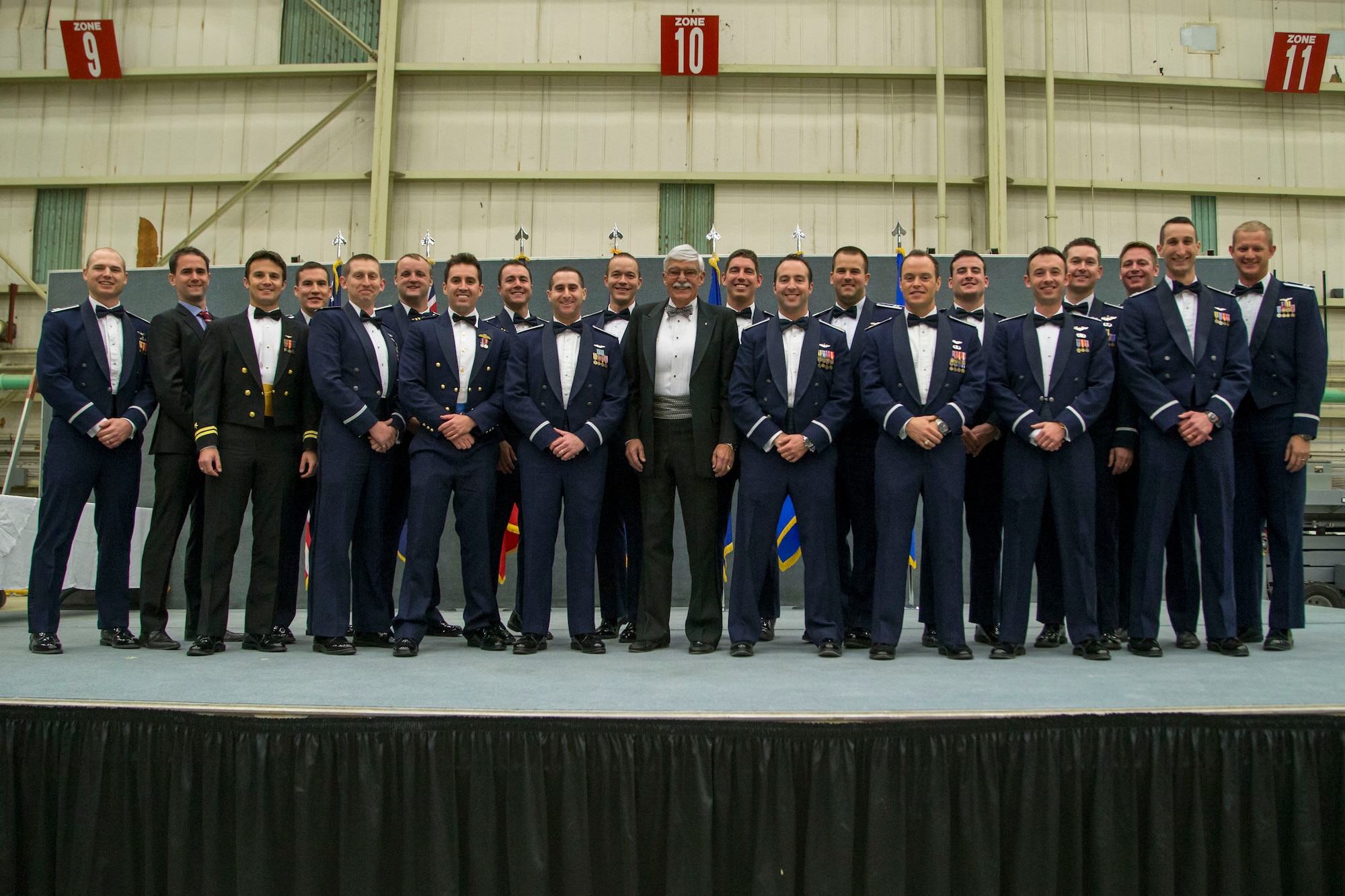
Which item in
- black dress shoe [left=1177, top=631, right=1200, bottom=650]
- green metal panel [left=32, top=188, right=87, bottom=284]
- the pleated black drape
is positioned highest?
green metal panel [left=32, top=188, right=87, bottom=284]

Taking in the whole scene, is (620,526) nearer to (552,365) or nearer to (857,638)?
(552,365)

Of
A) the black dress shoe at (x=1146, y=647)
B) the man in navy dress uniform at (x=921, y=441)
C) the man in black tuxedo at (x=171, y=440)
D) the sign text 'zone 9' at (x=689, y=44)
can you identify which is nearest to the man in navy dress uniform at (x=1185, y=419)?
the black dress shoe at (x=1146, y=647)

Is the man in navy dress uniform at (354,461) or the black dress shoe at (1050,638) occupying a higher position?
the man in navy dress uniform at (354,461)

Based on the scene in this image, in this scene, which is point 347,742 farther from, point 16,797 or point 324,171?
point 324,171

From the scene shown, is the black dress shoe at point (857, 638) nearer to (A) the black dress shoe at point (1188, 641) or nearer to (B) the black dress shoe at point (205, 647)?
(A) the black dress shoe at point (1188, 641)

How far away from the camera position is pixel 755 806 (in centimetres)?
246

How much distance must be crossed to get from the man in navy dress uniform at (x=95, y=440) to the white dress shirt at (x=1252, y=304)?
4397 millimetres

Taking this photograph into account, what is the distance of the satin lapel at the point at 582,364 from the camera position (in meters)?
3.94

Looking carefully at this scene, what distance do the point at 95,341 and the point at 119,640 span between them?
3.92ft

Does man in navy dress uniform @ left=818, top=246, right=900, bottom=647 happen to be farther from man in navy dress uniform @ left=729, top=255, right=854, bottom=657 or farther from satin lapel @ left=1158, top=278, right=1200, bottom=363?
satin lapel @ left=1158, top=278, right=1200, bottom=363

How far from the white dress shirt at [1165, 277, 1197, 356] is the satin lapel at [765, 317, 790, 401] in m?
1.51

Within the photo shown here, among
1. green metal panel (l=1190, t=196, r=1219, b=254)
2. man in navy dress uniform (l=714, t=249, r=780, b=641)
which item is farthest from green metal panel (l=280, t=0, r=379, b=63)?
green metal panel (l=1190, t=196, r=1219, b=254)

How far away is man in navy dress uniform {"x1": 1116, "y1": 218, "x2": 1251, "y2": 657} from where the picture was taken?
370cm

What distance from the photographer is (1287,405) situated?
3859 millimetres
